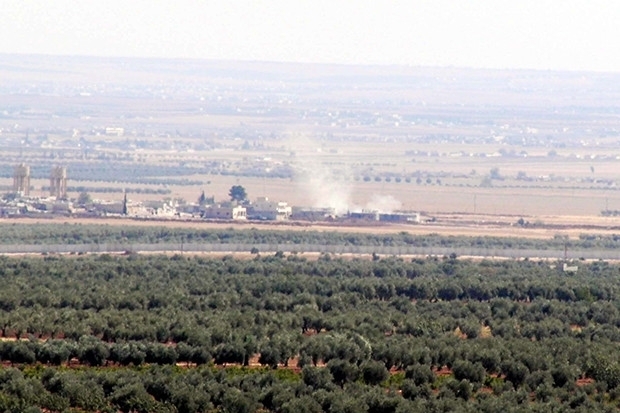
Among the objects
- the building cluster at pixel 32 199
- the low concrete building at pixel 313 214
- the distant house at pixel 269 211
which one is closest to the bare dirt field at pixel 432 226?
the distant house at pixel 269 211

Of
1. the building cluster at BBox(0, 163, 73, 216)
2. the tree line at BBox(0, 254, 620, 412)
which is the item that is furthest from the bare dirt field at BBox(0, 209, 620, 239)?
the tree line at BBox(0, 254, 620, 412)

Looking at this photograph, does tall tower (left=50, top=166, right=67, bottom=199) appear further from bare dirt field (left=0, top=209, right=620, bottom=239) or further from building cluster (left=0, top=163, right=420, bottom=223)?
bare dirt field (left=0, top=209, right=620, bottom=239)

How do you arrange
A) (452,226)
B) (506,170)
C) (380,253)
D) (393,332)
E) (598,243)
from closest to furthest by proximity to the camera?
(393,332), (380,253), (598,243), (452,226), (506,170)

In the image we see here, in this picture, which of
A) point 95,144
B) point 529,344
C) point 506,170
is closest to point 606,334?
point 529,344

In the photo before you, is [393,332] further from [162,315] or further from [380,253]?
[380,253]

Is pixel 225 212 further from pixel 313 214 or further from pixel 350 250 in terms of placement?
pixel 350 250

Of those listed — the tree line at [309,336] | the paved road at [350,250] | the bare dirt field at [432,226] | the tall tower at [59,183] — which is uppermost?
the tall tower at [59,183]

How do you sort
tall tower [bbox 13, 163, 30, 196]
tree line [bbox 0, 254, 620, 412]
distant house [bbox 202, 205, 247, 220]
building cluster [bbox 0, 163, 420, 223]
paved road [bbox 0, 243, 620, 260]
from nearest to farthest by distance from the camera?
tree line [bbox 0, 254, 620, 412] → paved road [bbox 0, 243, 620, 260] → building cluster [bbox 0, 163, 420, 223] → distant house [bbox 202, 205, 247, 220] → tall tower [bbox 13, 163, 30, 196]

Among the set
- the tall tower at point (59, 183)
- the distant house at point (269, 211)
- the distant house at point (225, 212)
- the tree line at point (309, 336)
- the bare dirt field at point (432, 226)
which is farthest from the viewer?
the tall tower at point (59, 183)

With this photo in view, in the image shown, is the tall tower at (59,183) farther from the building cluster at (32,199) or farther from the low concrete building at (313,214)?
the low concrete building at (313,214)

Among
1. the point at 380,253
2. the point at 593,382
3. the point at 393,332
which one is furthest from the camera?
the point at 380,253

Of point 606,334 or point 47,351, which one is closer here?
point 47,351
